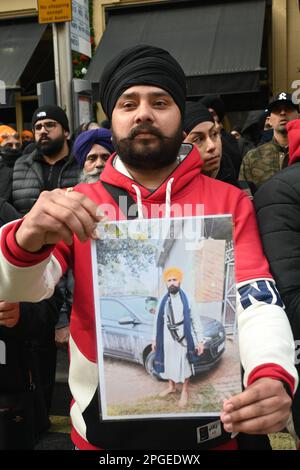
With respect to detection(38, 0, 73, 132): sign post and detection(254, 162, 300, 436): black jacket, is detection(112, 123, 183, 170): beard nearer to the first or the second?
detection(254, 162, 300, 436): black jacket

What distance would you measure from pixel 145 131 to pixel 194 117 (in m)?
1.46

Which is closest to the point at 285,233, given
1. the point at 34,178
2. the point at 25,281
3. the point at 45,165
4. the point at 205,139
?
→ the point at 25,281

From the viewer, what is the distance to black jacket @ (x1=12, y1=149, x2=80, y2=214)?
4531 mm

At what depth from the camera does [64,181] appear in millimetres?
4586

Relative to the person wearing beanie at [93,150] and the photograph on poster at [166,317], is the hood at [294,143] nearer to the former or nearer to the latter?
the photograph on poster at [166,317]

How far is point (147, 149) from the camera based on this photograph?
1.59 meters

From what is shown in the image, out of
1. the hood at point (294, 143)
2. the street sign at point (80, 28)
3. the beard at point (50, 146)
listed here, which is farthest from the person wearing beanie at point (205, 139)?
the street sign at point (80, 28)

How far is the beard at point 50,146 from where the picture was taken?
4.76 meters

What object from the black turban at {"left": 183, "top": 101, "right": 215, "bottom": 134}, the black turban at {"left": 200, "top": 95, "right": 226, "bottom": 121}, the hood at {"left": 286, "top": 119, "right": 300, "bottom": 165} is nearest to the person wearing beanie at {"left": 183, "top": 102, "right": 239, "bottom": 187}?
the black turban at {"left": 183, "top": 101, "right": 215, "bottom": 134}

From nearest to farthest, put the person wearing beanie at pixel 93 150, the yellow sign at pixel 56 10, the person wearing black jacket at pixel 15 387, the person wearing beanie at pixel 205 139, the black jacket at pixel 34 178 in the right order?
the person wearing black jacket at pixel 15 387, the person wearing beanie at pixel 205 139, the person wearing beanie at pixel 93 150, the black jacket at pixel 34 178, the yellow sign at pixel 56 10

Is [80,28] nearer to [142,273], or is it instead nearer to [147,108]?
[147,108]

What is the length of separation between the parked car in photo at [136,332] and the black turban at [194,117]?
5.58 ft

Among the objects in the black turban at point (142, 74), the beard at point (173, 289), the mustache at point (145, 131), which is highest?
the black turban at point (142, 74)

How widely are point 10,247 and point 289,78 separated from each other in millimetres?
9370
